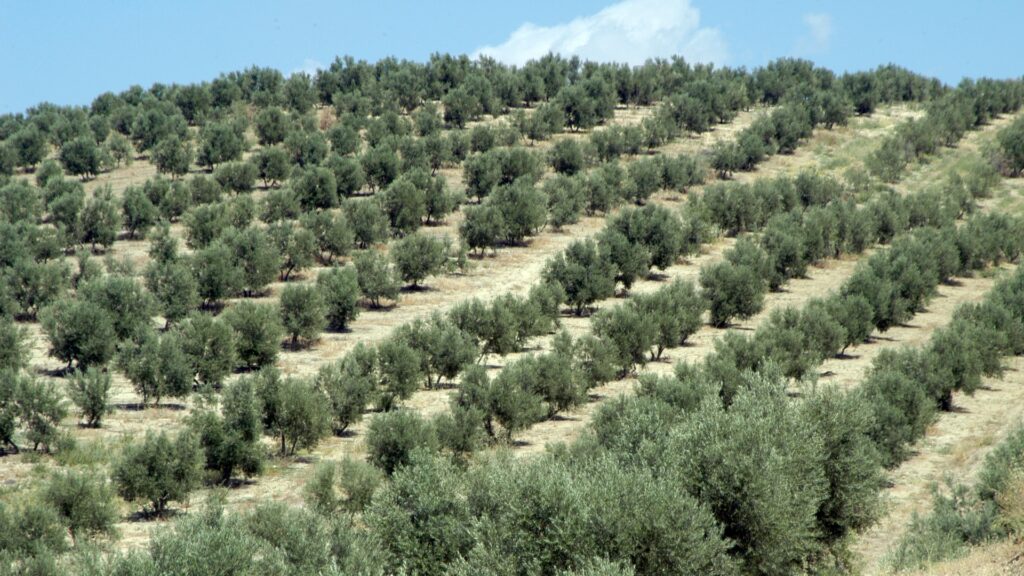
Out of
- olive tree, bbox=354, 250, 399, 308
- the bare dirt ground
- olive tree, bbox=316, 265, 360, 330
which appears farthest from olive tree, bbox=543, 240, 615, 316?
the bare dirt ground

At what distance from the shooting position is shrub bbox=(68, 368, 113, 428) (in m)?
30.1

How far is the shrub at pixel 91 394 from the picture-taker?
98.7 ft

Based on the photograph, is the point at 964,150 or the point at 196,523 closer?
the point at 196,523

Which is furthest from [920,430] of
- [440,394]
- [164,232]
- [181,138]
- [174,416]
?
[181,138]

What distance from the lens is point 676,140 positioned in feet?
258

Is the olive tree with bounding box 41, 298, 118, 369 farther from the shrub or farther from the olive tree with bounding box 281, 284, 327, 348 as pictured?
the olive tree with bounding box 281, 284, 327, 348

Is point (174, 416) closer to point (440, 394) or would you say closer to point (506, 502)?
point (440, 394)

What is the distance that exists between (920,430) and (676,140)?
4922 cm

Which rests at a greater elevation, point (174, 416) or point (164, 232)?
point (164, 232)

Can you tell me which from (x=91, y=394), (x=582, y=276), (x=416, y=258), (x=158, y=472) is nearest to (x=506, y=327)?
(x=582, y=276)

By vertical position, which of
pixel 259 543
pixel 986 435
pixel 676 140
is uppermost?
pixel 676 140

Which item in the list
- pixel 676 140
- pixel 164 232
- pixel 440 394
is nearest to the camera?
pixel 440 394

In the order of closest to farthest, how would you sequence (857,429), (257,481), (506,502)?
(506,502)
(857,429)
(257,481)

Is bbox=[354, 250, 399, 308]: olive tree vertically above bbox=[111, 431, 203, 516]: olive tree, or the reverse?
bbox=[354, 250, 399, 308]: olive tree
